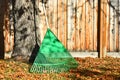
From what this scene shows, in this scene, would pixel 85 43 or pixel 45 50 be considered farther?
pixel 85 43

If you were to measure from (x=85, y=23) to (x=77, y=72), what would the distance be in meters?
2.03

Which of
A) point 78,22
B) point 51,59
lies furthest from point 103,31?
point 51,59

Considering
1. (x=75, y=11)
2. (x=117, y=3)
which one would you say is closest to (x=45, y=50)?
(x=75, y=11)

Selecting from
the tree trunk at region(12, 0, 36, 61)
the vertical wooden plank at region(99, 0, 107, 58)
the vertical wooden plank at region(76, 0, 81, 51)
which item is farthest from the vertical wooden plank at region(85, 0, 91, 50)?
the tree trunk at region(12, 0, 36, 61)

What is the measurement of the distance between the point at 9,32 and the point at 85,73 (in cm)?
265

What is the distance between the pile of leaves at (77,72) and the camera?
7910mm

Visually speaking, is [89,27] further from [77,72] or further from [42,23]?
[77,72]

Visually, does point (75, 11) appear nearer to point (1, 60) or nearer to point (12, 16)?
point (12, 16)

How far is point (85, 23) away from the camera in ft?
32.8

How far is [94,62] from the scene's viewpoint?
9422 millimetres

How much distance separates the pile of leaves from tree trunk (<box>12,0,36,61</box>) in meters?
0.31

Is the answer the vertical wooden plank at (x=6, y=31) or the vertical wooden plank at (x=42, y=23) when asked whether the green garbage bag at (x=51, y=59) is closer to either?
the vertical wooden plank at (x=42, y=23)

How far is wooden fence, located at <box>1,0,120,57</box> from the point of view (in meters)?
9.91

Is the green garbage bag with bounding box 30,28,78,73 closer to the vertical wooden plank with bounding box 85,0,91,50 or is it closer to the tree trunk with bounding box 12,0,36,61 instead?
the tree trunk with bounding box 12,0,36,61
